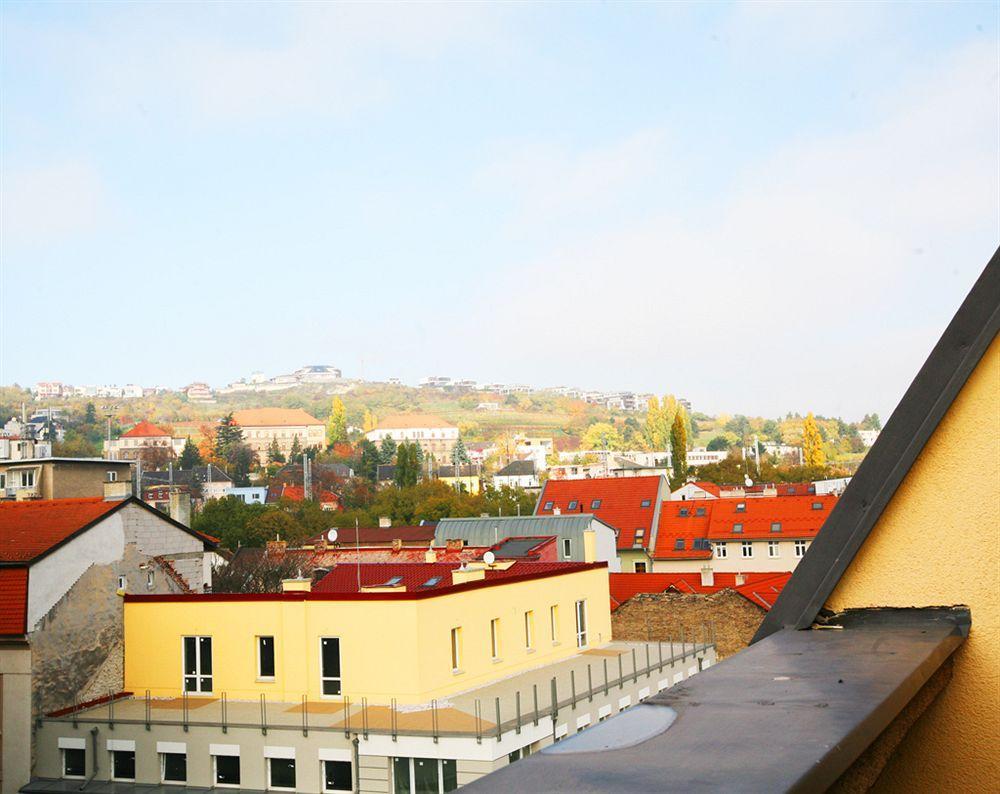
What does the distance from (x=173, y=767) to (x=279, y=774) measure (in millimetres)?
2224

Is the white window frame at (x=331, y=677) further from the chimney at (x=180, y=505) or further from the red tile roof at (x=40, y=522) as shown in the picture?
the chimney at (x=180, y=505)

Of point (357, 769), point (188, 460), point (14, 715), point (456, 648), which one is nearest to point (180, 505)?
point (14, 715)

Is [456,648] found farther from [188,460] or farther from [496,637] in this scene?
[188,460]

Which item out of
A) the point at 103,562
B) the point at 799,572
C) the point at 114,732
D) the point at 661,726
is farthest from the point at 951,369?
the point at 103,562

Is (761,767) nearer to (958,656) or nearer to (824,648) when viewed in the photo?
(824,648)

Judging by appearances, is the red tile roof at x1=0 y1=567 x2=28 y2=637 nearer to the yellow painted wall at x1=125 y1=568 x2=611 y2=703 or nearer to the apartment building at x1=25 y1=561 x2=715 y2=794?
the apartment building at x1=25 y1=561 x2=715 y2=794

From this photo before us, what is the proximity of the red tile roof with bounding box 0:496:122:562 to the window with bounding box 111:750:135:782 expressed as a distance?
4266mm

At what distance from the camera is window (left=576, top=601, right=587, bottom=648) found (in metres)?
24.7

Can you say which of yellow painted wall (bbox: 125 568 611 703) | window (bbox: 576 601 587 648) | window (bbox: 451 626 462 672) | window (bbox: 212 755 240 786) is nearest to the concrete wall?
yellow painted wall (bbox: 125 568 611 703)

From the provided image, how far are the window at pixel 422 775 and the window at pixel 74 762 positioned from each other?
656 centimetres

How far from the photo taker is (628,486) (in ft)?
195

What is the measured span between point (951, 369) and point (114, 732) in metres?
18.8

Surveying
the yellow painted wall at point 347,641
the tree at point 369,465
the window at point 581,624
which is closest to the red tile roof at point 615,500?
the window at point 581,624

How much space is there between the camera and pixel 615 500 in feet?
193
